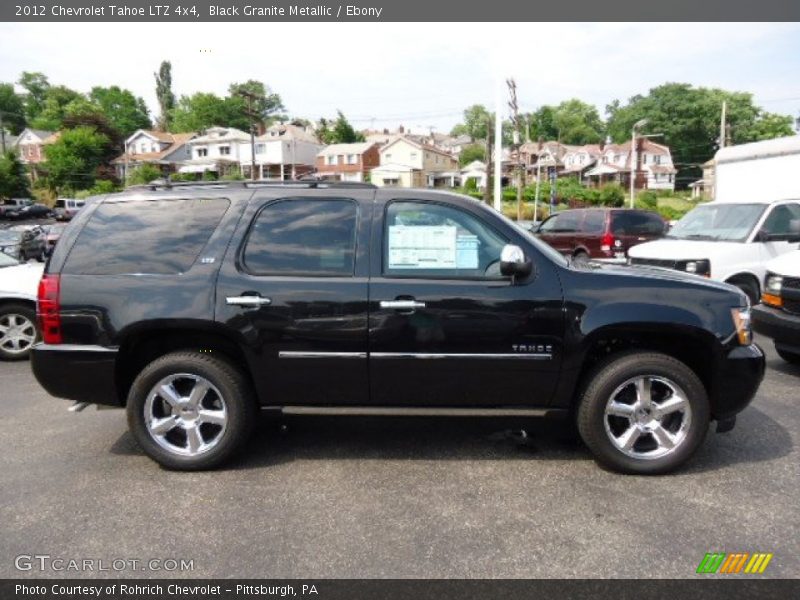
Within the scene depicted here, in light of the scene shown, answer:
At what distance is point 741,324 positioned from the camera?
3818 millimetres

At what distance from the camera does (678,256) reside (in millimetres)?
8617

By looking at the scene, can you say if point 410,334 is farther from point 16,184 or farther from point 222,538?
point 16,184

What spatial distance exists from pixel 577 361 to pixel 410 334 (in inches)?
43.0

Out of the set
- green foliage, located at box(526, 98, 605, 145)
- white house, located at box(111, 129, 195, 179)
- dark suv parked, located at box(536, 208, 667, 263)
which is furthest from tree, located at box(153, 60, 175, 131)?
dark suv parked, located at box(536, 208, 667, 263)

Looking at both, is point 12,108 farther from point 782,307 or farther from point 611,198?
point 782,307

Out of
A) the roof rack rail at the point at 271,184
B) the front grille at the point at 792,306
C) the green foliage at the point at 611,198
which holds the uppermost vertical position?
the green foliage at the point at 611,198

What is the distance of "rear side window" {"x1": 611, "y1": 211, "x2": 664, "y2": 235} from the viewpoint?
13.1 meters

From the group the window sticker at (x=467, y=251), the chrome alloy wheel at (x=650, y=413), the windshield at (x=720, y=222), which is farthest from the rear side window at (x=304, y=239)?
the windshield at (x=720, y=222)

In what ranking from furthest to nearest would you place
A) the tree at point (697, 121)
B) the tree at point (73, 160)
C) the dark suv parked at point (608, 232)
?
1. the tree at point (697, 121)
2. the tree at point (73, 160)
3. the dark suv parked at point (608, 232)

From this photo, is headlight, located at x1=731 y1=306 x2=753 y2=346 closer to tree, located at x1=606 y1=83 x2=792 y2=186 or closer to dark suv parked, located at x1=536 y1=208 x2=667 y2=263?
dark suv parked, located at x1=536 y1=208 x2=667 y2=263

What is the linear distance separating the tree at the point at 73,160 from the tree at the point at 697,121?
7203cm

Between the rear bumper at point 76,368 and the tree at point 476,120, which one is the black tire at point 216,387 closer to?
the rear bumper at point 76,368

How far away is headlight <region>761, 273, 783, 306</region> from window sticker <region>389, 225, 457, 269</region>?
4192 mm

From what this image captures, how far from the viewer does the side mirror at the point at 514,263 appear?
144 inches
